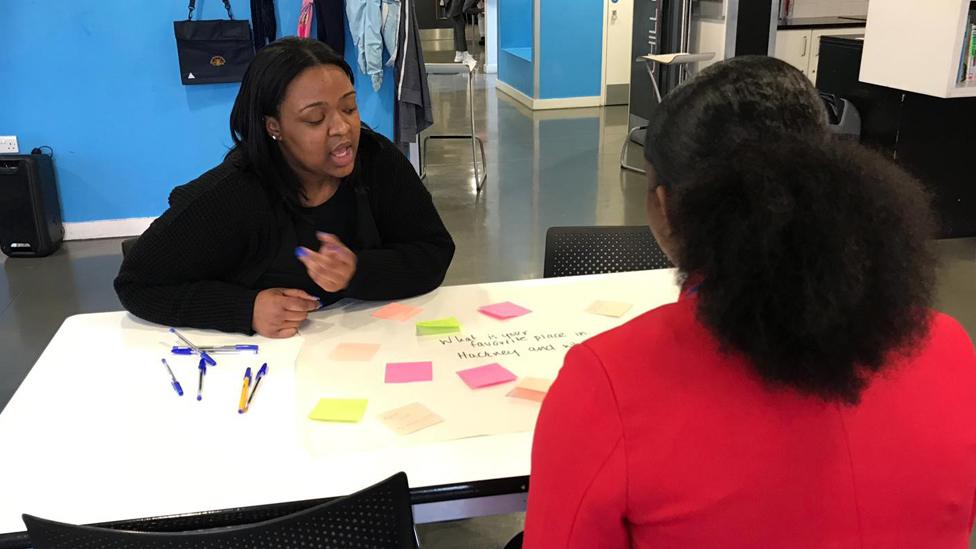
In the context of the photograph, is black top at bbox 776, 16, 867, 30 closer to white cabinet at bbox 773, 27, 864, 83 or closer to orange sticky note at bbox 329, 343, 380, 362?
white cabinet at bbox 773, 27, 864, 83

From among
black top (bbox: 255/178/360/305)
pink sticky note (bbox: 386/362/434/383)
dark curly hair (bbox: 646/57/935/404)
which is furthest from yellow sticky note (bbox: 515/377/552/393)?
dark curly hair (bbox: 646/57/935/404)

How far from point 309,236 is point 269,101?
1.03 ft

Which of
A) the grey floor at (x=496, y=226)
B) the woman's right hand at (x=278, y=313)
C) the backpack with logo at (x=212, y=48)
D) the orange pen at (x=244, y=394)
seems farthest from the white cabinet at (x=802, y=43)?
the orange pen at (x=244, y=394)

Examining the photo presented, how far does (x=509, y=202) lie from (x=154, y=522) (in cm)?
430

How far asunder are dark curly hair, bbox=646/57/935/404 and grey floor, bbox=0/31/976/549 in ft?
4.04

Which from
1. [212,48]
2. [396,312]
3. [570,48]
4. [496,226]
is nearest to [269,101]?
[396,312]

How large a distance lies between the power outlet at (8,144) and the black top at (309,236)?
337 cm

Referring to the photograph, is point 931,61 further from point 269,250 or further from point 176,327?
point 176,327

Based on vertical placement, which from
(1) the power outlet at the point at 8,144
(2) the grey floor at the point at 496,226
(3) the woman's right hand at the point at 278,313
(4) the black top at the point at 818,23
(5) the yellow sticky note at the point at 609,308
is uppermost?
(4) the black top at the point at 818,23

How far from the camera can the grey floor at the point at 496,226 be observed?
3328mm

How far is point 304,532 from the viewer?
39.0 inches

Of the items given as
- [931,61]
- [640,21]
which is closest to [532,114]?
[640,21]

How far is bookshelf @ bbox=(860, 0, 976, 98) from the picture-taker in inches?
142

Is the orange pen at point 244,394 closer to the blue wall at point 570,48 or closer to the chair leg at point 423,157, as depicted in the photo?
the chair leg at point 423,157
